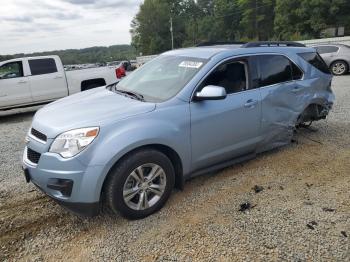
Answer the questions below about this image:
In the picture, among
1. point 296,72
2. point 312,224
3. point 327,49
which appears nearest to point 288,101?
point 296,72

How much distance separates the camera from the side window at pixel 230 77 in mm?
4105

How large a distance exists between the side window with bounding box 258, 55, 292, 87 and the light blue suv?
15mm

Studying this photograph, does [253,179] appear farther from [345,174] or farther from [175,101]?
[175,101]

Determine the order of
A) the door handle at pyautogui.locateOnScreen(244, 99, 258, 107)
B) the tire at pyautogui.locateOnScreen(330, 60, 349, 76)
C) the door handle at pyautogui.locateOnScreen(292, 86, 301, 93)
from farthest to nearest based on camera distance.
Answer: the tire at pyautogui.locateOnScreen(330, 60, 349, 76) < the door handle at pyautogui.locateOnScreen(292, 86, 301, 93) < the door handle at pyautogui.locateOnScreen(244, 99, 258, 107)

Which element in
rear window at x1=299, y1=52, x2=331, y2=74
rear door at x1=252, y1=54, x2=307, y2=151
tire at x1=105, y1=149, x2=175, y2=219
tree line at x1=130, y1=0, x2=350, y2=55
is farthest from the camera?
tree line at x1=130, y1=0, x2=350, y2=55

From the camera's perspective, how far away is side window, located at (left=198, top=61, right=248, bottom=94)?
4105 millimetres

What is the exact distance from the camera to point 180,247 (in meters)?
3.14

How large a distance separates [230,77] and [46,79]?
708 cm

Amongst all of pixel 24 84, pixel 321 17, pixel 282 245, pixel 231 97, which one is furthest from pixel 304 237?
pixel 321 17

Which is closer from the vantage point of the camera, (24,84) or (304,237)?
(304,237)

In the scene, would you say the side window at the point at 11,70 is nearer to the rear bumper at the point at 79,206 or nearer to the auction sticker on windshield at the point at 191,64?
the auction sticker on windshield at the point at 191,64

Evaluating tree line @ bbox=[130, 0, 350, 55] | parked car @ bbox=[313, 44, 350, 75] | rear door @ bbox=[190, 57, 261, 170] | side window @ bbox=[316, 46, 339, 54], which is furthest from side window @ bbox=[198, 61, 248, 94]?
tree line @ bbox=[130, 0, 350, 55]

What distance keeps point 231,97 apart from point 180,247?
1.92 metres

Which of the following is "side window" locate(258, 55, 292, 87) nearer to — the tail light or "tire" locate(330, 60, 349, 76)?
the tail light
